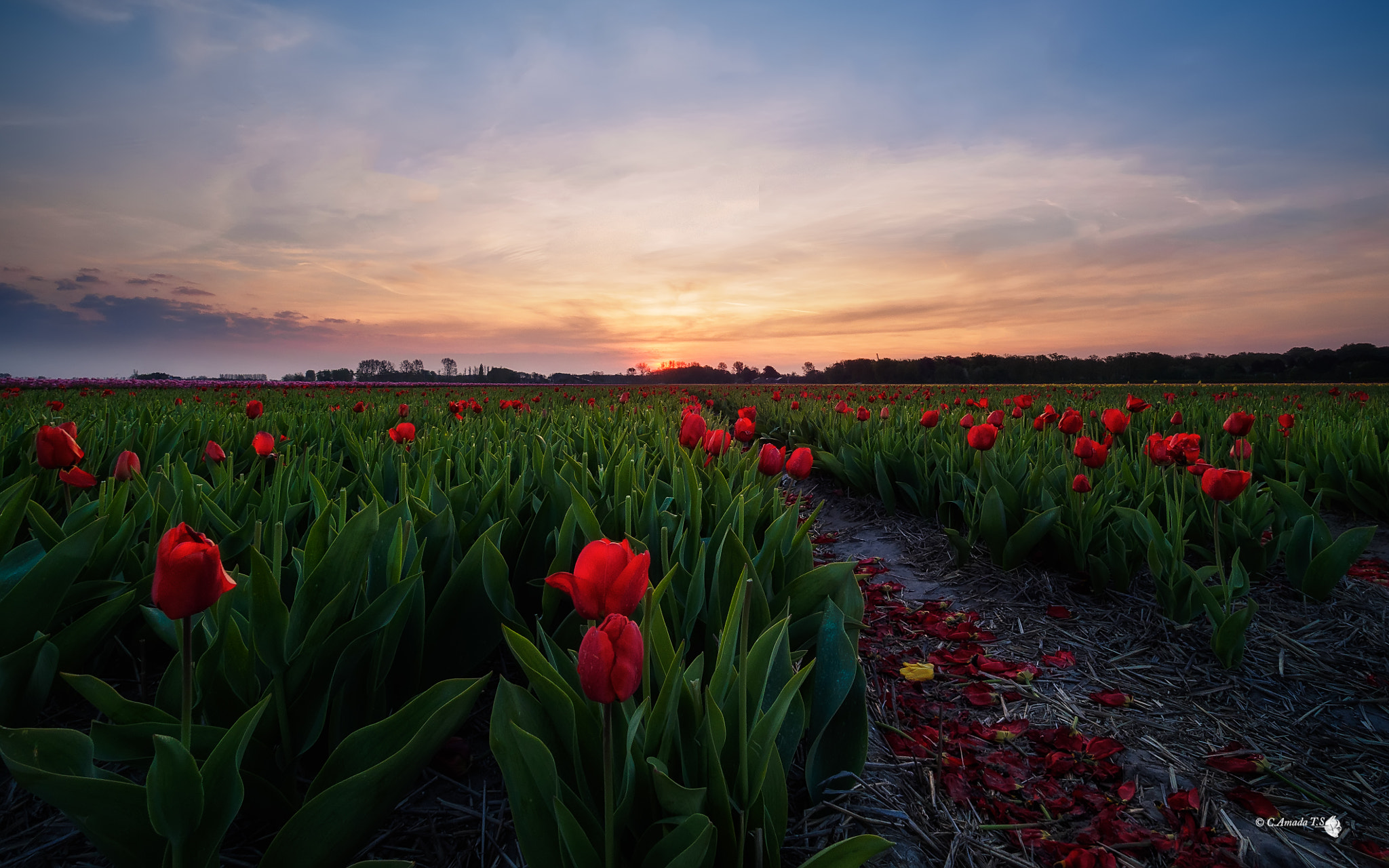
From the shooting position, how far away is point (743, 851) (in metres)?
1.09

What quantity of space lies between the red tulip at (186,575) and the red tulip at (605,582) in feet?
1.54

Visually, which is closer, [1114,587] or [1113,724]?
[1113,724]

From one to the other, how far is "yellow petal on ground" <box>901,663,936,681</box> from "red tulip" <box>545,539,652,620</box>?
178 centimetres

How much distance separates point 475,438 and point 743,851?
3452mm

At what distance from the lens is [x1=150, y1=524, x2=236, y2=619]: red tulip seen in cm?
85

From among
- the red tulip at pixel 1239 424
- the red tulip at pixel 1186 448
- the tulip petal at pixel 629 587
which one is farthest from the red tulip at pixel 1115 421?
the tulip petal at pixel 629 587

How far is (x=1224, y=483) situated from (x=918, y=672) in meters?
1.31

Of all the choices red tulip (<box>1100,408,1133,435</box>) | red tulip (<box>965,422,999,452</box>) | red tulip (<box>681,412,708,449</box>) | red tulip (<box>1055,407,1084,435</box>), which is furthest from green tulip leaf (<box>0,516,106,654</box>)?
red tulip (<box>1100,408,1133,435</box>)

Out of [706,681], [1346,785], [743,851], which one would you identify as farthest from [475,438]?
[1346,785]

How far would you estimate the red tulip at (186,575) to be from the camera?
33.3 inches

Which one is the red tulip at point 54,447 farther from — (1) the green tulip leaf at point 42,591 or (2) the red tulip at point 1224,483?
(2) the red tulip at point 1224,483

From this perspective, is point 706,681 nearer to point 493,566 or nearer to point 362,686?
point 493,566

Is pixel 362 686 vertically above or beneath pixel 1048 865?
above

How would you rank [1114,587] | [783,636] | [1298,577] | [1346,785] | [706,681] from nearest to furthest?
1. [783,636]
2. [706,681]
3. [1346,785]
4. [1298,577]
5. [1114,587]
